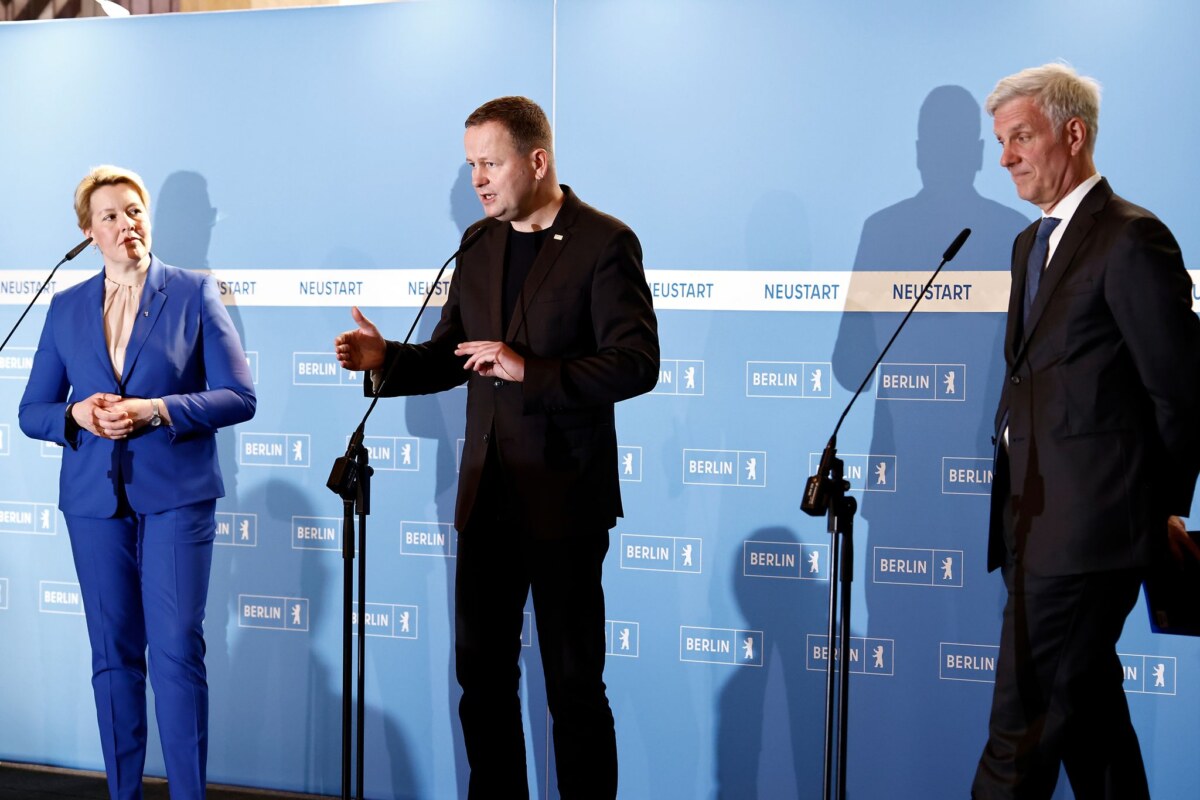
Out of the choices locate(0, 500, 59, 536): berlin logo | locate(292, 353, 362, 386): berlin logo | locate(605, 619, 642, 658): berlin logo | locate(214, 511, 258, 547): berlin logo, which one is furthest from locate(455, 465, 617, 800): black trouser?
locate(0, 500, 59, 536): berlin logo

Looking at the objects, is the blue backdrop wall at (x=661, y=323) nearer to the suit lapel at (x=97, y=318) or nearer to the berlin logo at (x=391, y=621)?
the berlin logo at (x=391, y=621)

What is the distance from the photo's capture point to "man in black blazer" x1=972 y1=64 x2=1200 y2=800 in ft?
8.14

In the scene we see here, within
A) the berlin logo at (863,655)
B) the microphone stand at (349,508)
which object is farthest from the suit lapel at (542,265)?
the berlin logo at (863,655)

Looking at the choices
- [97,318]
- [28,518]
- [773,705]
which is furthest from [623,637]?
[28,518]

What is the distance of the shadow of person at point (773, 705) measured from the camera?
3.50 m

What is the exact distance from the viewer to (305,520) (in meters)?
3.90

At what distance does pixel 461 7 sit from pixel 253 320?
1.21 metres

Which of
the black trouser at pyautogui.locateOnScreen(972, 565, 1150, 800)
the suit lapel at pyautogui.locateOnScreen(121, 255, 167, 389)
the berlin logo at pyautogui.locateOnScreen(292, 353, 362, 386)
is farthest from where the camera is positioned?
the berlin logo at pyautogui.locateOnScreen(292, 353, 362, 386)

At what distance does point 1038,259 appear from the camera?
2.71 m

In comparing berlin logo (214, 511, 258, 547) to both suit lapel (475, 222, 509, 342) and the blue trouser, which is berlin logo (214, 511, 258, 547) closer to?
the blue trouser

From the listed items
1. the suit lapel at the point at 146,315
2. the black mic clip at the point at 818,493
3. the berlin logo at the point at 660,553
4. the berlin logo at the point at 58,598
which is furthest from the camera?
the berlin logo at the point at 58,598

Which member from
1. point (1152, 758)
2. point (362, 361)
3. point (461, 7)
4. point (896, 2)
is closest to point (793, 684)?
point (1152, 758)

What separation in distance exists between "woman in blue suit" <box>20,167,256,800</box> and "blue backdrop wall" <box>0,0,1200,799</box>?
1.99 feet

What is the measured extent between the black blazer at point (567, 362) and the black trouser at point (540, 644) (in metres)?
0.07
